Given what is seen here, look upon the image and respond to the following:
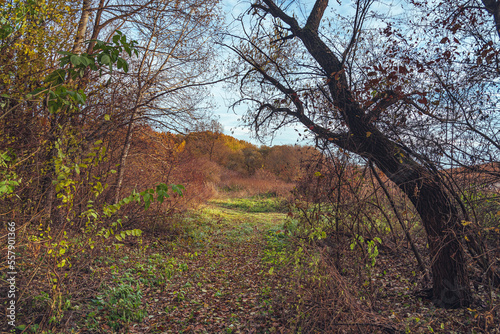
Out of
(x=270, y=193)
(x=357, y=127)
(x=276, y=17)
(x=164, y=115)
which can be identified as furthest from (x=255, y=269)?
(x=270, y=193)

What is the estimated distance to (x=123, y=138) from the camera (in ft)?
23.4

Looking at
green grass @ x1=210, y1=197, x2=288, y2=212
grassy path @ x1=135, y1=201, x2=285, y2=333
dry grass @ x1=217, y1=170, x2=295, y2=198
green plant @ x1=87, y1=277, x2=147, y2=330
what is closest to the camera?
green plant @ x1=87, y1=277, x2=147, y2=330

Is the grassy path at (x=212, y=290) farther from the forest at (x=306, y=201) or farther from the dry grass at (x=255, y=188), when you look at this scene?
the dry grass at (x=255, y=188)

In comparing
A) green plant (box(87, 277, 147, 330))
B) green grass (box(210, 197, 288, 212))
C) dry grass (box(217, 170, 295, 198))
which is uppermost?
dry grass (box(217, 170, 295, 198))

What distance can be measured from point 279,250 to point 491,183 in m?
4.65

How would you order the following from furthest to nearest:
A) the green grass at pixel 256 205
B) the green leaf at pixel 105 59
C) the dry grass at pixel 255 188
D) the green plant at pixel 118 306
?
1. the dry grass at pixel 255 188
2. the green grass at pixel 256 205
3. the green plant at pixel 118 306
4. the green leaf at pixel 105 59

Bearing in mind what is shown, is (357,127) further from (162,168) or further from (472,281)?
(162,168)

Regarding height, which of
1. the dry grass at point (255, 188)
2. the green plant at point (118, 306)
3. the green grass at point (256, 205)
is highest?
the dry grass at point (255, 188)

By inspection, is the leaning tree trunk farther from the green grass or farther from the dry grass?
the dry grass

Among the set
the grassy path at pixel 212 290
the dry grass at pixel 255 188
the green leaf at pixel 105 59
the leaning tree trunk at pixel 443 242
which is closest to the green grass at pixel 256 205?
the dry grass at pixel 255 188

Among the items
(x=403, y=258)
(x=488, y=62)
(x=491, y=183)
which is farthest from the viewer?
(x=403, y=258)

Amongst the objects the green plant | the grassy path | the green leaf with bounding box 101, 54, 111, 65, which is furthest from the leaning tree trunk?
the green plant

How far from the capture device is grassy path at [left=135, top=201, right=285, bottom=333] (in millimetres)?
3912

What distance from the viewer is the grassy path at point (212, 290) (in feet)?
12.8
